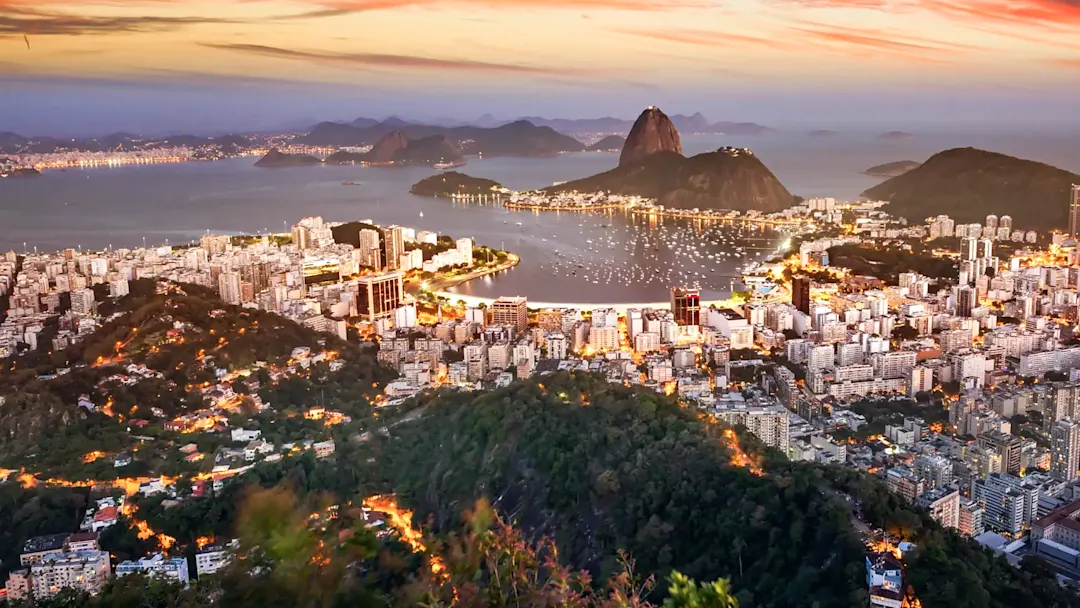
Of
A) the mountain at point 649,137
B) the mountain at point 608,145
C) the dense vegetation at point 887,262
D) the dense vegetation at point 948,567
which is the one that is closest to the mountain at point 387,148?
the mountain at point 608,145

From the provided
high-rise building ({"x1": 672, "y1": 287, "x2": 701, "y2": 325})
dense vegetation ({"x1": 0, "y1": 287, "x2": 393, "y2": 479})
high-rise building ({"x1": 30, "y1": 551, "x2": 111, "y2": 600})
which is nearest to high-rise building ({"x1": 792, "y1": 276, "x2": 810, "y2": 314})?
high-rise building ({"x1": 672, "y1": 287, "x2": 701, "y2": 325})

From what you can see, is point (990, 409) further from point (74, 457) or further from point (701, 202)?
point (701, 202)

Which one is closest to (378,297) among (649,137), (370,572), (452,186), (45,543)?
(45,543)

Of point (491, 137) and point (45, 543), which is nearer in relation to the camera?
point (45, 543)

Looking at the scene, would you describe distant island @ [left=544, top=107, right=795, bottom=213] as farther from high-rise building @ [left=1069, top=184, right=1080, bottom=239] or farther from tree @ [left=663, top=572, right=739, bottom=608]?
tree @ [left=663, top=572, right=739, bottom=608]

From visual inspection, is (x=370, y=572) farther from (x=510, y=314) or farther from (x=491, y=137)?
(x=491, y=137)
